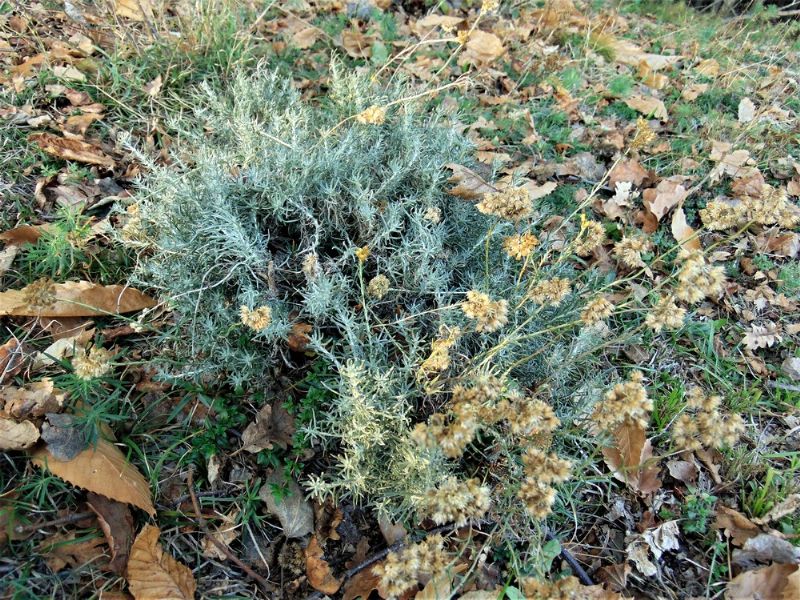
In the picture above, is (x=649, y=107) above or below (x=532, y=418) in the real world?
above

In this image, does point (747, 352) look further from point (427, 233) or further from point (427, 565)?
Answer: point (427, 565)

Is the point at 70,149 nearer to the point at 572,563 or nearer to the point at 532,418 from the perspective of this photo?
the point at 532,418

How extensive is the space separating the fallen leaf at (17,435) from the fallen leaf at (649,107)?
4.08 m

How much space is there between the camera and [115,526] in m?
2.11

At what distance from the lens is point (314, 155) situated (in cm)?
252

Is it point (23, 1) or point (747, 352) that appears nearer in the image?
point (747, 352)

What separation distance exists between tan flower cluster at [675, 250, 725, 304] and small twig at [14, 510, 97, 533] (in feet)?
7.42

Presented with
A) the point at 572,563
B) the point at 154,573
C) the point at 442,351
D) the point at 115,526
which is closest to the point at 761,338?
the point at 572,563

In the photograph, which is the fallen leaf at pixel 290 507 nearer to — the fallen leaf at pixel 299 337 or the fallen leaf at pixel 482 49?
the fallen leaf at pixel 299 337

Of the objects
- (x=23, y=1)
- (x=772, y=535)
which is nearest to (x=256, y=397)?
(x=772, y=535)

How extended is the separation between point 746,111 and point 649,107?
72 cm

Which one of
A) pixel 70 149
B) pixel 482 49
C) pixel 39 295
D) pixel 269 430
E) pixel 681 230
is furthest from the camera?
pixel 482 49

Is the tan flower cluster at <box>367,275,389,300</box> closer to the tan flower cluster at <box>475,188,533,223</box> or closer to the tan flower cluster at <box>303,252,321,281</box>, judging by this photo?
the tan flower cluster at <box>303,252,321,281</box>

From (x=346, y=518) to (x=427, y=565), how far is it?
664 mm
